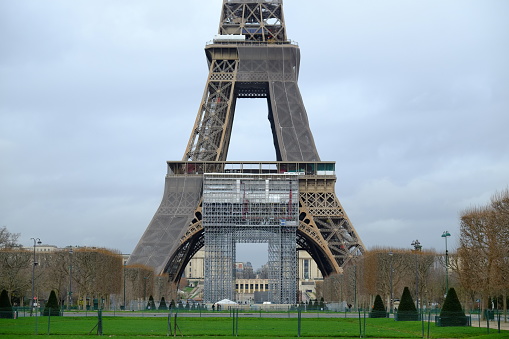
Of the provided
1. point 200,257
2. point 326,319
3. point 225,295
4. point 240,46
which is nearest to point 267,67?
point 240,46

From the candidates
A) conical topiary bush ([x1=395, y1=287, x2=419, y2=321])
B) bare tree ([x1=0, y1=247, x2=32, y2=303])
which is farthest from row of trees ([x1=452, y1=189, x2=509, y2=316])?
bare tree ([x1=0, y1=247, x2=32, y2=303])

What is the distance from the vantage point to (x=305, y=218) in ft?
279

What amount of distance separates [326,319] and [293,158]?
33.7 m

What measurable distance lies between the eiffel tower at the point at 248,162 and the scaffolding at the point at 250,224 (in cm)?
102

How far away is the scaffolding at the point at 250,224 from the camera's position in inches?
3371

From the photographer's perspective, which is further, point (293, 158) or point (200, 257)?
point (200, 257)

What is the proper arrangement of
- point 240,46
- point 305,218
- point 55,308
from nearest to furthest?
point 55,308
point 305,218
point 240,46

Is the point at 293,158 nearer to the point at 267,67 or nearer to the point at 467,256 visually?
the point at 267,67

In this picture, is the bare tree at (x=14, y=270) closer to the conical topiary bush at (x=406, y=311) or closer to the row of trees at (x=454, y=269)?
the row of trees at (x=454, y=269)

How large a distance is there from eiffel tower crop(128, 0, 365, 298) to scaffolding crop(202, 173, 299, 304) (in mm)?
1020

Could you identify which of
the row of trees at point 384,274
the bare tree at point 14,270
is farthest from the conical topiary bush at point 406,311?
the bare tree at point 14,270

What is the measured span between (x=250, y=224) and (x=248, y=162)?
311 inches

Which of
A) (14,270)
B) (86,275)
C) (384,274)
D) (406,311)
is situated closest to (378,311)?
(406,311)

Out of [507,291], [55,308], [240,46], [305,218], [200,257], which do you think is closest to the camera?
[507,291]
